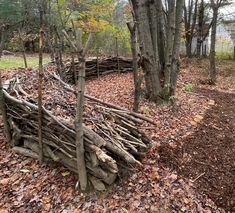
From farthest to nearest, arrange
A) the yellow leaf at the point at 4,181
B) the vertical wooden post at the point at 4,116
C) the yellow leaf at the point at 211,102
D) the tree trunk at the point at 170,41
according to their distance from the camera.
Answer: the yellow leaf at the point at 211,102 < the tree trunk at the point at 170,41 < the vertical wooden post at the point at 4,116 < the yellow leaf at the point at 4,181

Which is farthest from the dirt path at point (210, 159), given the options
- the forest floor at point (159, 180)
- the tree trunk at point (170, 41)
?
the tree trunk at point (170, 41)

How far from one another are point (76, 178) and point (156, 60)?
3.45 metres

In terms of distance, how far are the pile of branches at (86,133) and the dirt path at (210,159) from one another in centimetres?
56

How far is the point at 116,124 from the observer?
3.42 m

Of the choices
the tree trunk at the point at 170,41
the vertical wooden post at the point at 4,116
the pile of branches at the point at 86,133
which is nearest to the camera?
the pile of branches at the point at 86,133

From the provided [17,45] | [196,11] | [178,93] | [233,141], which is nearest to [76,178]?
[233,141]

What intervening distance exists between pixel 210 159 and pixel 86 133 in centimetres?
195

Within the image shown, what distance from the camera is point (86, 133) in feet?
9.25

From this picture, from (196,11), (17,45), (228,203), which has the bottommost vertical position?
(228,203)

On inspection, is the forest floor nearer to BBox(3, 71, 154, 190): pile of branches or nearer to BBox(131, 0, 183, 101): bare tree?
BBox(3, 71, 154, 190): pile of branches

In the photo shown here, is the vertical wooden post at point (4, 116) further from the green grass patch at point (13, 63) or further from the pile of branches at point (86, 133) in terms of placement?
the green grass patch at point (13, 63)

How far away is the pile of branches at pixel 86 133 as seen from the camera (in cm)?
285

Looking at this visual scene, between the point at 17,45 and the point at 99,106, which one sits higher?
the point at 17,45

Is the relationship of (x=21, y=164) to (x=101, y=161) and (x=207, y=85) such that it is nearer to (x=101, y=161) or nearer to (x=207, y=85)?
(x=101, y=161)
